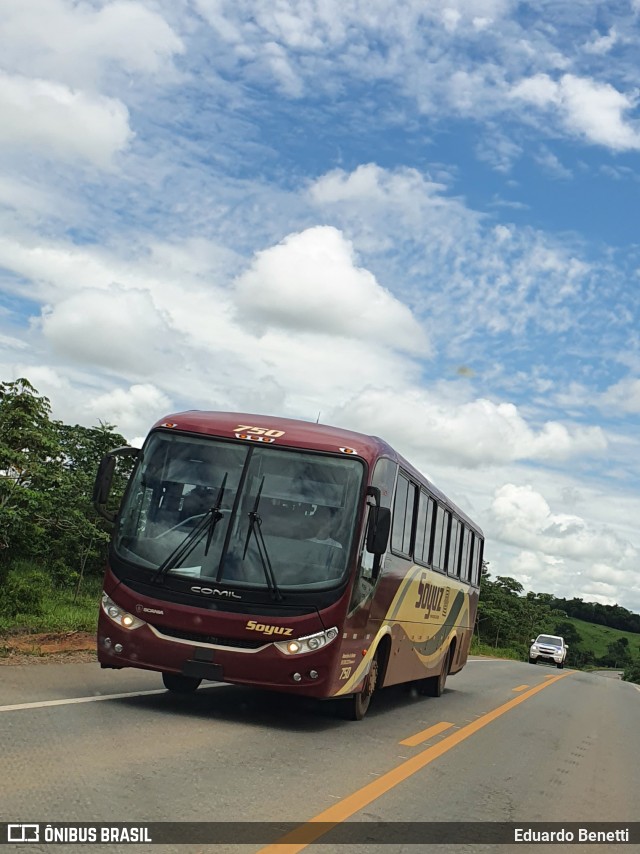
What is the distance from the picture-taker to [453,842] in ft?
19.2

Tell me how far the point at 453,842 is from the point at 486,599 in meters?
77.6

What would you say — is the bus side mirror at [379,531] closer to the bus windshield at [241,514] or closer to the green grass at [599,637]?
the bus windshield at [241,514]

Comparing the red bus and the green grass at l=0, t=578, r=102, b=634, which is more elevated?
the red bus

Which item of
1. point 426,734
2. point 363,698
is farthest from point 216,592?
point 426,734

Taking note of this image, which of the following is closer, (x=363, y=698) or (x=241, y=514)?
(x=241, y=514)

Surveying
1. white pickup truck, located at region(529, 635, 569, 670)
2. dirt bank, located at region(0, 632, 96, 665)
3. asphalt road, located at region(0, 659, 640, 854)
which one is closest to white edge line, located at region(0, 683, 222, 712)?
asphalt road, located at region(0, 659, 640, 854)

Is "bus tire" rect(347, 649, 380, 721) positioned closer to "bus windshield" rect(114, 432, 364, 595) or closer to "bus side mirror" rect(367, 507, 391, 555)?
"bus side mirror" rect(367, 507, 391, 555)

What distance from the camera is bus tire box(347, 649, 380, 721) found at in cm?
1055

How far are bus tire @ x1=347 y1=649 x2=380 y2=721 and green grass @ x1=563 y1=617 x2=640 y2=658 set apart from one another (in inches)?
5551

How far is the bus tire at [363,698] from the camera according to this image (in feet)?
34.6

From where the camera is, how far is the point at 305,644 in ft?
29.8

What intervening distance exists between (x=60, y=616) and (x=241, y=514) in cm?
905

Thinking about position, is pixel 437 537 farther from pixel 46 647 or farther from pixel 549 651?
pixel 549 651

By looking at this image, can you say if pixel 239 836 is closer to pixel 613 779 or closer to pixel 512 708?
pixel 613 779
